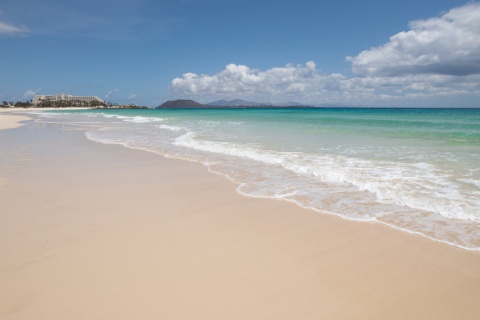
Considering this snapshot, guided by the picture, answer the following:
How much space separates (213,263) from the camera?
127 inches

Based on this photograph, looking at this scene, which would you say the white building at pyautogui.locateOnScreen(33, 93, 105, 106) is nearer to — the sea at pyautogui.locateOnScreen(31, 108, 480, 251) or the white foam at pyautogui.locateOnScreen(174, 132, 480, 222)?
the sea at pyautogui.locateOnScreen(31, 108, 480, 251)

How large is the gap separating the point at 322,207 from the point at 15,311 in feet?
13.6

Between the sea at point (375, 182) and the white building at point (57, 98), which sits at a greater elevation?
the white building at point (57, 98)

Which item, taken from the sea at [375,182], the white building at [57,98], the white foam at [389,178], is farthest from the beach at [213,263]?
the white building at [57,98]

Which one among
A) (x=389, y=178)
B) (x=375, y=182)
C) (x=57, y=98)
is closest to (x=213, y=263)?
(x=375, y=182)

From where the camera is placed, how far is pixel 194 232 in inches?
159

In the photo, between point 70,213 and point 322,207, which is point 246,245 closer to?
point 322,207

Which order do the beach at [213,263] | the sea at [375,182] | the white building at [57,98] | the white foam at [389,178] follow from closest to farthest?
the beach at [213,263] → the sea at [375,182] → the white foam at [389,178] → the white building at [57,98]

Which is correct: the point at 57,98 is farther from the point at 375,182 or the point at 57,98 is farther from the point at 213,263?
the point at 213,263

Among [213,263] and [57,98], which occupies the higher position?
[57,98]

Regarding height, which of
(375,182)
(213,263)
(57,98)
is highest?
(57,98)

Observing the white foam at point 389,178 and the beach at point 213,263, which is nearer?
the beach at point 213,263

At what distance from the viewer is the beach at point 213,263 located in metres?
2.54

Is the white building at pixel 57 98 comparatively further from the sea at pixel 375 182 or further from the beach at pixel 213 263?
the beach at pixel 213 263
